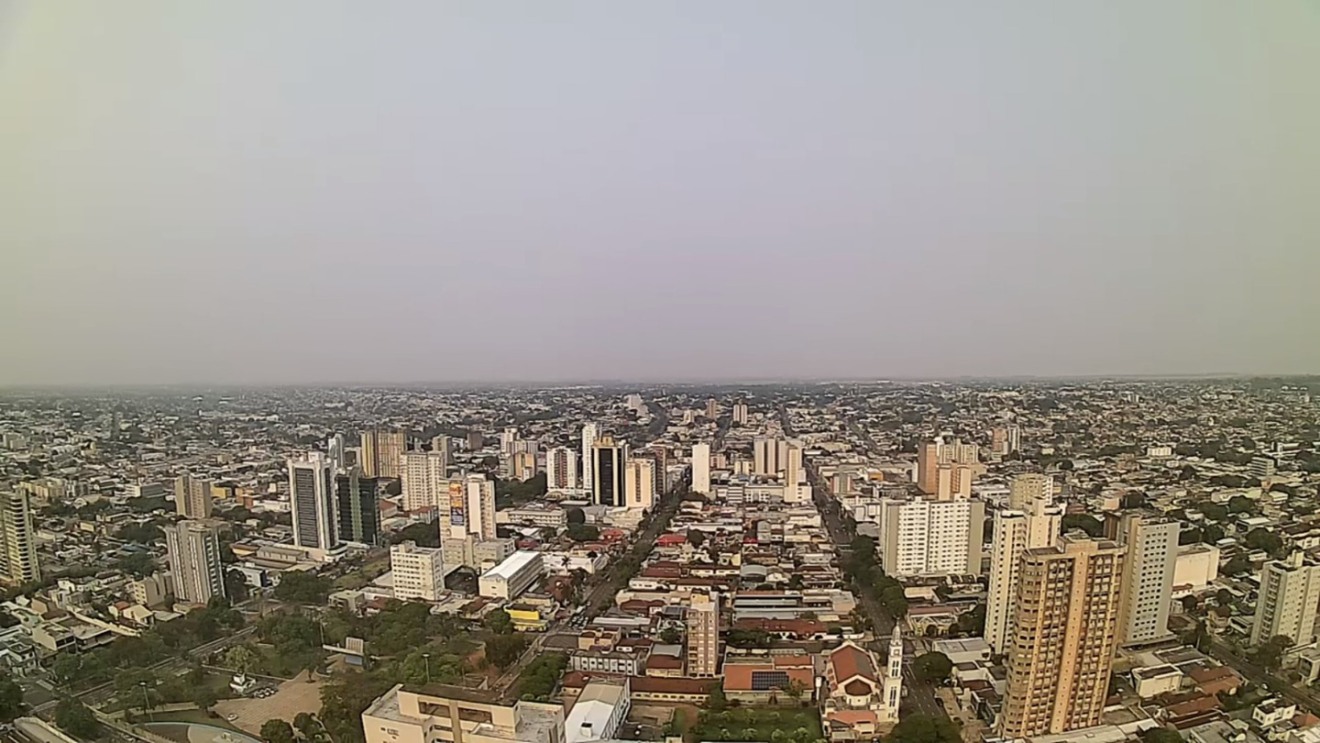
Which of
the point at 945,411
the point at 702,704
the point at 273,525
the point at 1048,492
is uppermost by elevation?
the point at 945,411

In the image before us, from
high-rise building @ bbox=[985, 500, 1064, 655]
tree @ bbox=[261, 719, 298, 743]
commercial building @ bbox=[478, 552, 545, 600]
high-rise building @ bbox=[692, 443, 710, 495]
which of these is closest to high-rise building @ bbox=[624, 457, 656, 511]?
high-rise building @ bbox=[692, 443, 710, 495]

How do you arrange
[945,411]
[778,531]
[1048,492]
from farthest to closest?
1. [945,411]
2. [778,531]
3. [1048,492]

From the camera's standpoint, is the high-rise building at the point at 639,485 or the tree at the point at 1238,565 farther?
the high-rise building at the point at 639,485

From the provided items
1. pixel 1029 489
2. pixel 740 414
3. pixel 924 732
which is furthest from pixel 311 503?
pixel 1029 489

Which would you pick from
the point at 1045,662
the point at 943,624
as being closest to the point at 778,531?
the point at 943,624

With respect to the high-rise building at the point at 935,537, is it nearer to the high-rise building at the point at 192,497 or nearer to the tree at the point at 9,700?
the tree at the point at 9,700

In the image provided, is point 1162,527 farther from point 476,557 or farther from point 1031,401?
point 476,557

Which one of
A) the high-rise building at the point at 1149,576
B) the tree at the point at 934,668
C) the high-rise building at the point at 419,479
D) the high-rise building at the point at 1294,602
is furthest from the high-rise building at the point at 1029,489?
the high-rise building at the point at 419,479
